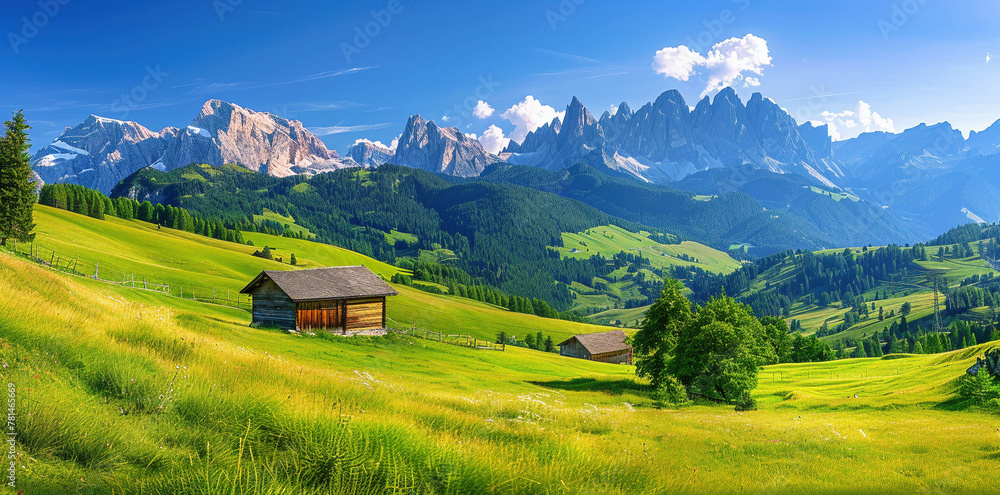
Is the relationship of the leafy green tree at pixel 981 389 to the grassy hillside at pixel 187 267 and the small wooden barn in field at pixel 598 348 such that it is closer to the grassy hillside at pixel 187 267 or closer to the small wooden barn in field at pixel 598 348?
the small wooden barn in field at pixel 598 348

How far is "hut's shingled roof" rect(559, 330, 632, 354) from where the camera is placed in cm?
10212

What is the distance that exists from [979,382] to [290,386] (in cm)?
4002

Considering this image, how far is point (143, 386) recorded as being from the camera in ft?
21.7

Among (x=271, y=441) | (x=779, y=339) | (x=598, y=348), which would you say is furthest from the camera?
(x=779, y=339)

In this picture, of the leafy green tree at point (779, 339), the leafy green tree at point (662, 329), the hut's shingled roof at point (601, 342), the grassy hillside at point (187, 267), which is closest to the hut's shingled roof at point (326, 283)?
the grassy hillside at point (187, 267)

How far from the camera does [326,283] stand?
51906mm

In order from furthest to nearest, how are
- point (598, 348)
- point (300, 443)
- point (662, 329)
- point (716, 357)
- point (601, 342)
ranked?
1. point (601, 342)
2. point (598, 348)
3. point (662, 329)
4. point (716, 357)
5. point (300, 443)

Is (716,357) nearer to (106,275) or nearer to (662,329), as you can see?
(662,329)

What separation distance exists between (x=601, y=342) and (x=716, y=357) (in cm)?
6761

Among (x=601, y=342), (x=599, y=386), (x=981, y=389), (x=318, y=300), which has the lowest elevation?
(x=601, y=342)

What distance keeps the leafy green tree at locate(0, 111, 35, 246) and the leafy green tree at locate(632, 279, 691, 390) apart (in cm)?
6202

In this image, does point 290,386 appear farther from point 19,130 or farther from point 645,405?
point 19,130

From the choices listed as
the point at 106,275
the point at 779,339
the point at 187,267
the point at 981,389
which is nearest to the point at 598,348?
the point at 779,339

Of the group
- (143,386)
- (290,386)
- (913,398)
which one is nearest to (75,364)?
(143,386)
